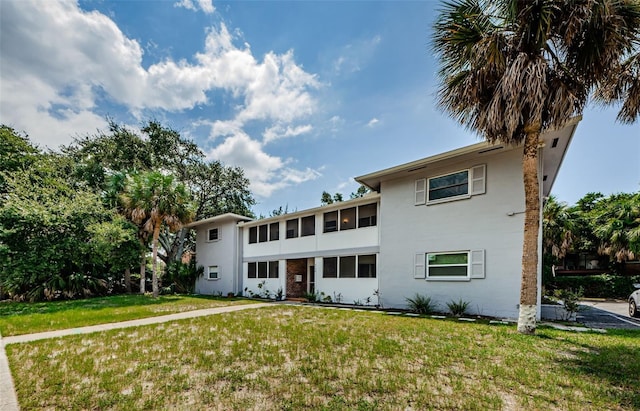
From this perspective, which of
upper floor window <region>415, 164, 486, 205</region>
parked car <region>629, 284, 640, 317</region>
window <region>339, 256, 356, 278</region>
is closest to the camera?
upper floor window <region>415, 164, 486, 205</region>

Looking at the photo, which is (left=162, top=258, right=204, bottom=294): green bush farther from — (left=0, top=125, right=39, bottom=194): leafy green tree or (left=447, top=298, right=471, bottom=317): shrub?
(left=447, top=298, right=471, bottom=317): shrub

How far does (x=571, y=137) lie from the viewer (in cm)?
909

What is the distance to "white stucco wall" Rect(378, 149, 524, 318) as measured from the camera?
9.95 m

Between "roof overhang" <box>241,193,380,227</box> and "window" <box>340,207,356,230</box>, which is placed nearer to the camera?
"roof overhang" <box>241,193,380,227</box>

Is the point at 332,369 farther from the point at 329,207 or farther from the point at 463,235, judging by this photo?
the point at 329,207

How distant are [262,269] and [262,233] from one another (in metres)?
2.18

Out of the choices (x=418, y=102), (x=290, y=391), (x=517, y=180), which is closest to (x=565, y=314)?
(x=517, y=180)

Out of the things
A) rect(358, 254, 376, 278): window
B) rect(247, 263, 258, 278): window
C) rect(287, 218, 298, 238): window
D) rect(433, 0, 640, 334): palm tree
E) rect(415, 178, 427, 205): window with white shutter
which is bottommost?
rect(247, 263, 258, 278): window

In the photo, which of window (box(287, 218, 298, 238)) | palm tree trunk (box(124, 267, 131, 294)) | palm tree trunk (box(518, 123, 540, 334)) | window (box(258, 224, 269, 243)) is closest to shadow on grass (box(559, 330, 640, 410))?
palm tree trunk (box(518, 123, 540, 334))

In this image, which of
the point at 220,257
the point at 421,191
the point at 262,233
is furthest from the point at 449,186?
the point at 220,257

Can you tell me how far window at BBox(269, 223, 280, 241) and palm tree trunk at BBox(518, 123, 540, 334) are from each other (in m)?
13.0

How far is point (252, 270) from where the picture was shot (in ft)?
64.4

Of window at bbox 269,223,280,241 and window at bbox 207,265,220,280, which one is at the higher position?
window at bbox 269,223,280,241

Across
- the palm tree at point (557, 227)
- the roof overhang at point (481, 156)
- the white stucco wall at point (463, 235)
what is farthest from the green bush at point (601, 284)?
the white stucco wall at point (463, 235)
